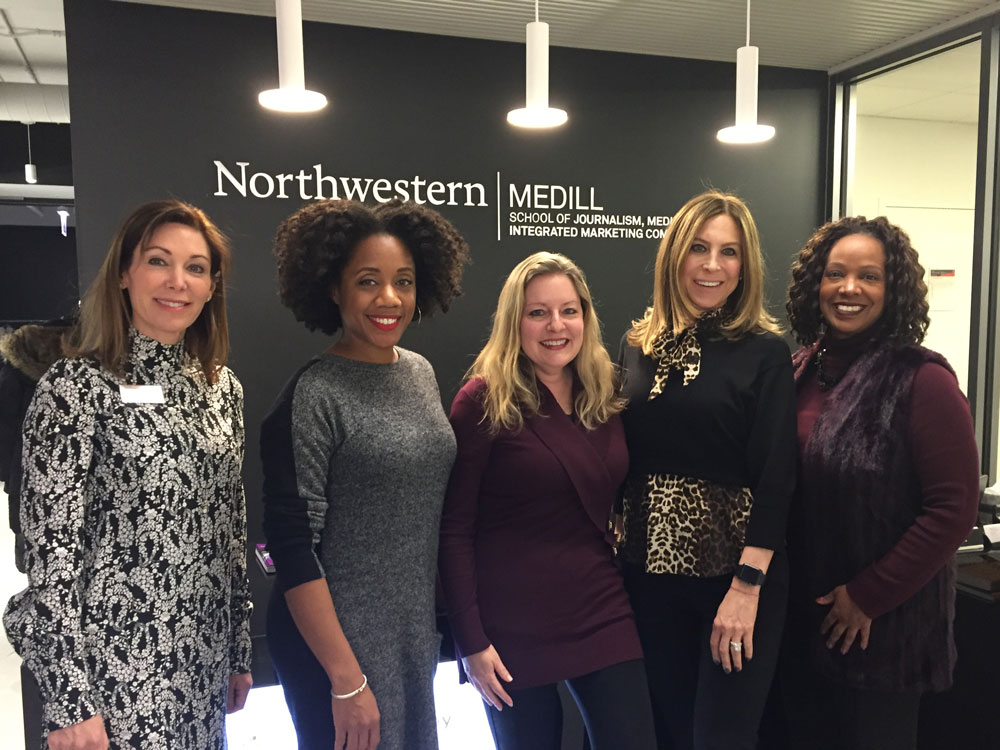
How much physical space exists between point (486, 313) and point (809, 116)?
7.36 ft

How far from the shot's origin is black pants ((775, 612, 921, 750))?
180 centimetres

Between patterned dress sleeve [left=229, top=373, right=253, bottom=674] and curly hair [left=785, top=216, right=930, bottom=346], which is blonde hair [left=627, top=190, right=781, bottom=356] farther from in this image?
patterned dress sleeve [left=229, top=373, right=253, bottom=674]

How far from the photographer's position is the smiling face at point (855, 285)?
1.90 metres

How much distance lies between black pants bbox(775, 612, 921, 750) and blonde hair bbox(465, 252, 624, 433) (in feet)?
2.48

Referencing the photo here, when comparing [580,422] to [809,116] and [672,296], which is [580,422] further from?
[809,116]

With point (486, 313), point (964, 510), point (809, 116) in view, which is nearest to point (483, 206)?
point (486, 313)

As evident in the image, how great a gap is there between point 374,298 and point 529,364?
0.42 meters

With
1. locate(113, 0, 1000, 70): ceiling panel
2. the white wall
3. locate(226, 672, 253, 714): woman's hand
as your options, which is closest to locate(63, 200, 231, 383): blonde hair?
locate(226, 672, 253, 714): woman's hand

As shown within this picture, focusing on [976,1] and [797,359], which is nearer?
[797,359]

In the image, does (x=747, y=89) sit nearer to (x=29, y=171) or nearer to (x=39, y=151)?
(x=29, y=171)

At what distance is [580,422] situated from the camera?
5.80ft

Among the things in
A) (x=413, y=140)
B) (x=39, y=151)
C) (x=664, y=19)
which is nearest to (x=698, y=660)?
(x=413, y=140)

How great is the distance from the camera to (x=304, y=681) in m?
1.49

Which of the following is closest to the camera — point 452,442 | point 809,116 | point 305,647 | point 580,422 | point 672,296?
point 305,647
